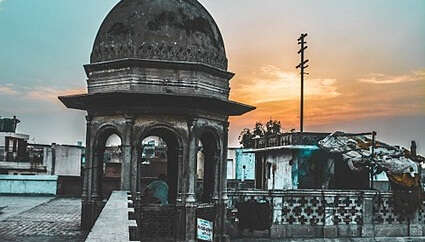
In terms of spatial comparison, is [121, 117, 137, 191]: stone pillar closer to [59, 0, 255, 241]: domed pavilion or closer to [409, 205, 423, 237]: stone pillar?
[59, 0, 255, 241]: domed pavilion

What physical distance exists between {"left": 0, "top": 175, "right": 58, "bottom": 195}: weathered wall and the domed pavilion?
14.9 metres

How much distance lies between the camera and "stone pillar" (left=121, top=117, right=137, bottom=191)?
47.6 ft

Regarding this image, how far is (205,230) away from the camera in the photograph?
15078mm

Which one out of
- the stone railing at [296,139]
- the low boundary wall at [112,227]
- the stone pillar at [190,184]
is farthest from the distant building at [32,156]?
the low boundary wall at [112,227]

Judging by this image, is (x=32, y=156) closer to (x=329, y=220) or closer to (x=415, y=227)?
(x=329, y=220)

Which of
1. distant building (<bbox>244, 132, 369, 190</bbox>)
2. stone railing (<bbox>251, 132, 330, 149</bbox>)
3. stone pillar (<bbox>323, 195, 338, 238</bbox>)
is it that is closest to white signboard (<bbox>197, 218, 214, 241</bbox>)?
stone pillar (<bbox>323, 195, 338, 238</bbox>)

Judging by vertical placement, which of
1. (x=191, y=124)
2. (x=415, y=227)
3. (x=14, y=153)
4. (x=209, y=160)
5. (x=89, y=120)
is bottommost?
(x=415, y=227)

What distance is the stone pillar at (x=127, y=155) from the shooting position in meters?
14.5

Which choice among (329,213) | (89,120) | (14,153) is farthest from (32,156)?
(329,213)

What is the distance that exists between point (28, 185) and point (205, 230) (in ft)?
56.0

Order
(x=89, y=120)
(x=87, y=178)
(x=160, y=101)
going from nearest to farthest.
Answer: (x=160, y=101)
(x=89, y=120)
(x=87, y=178)

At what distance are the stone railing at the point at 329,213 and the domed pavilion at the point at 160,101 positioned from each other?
2.91 m

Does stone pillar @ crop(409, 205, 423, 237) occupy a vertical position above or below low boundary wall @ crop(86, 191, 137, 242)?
below

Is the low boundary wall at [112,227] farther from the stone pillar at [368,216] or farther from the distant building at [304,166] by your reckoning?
the distant building at [304,166]
